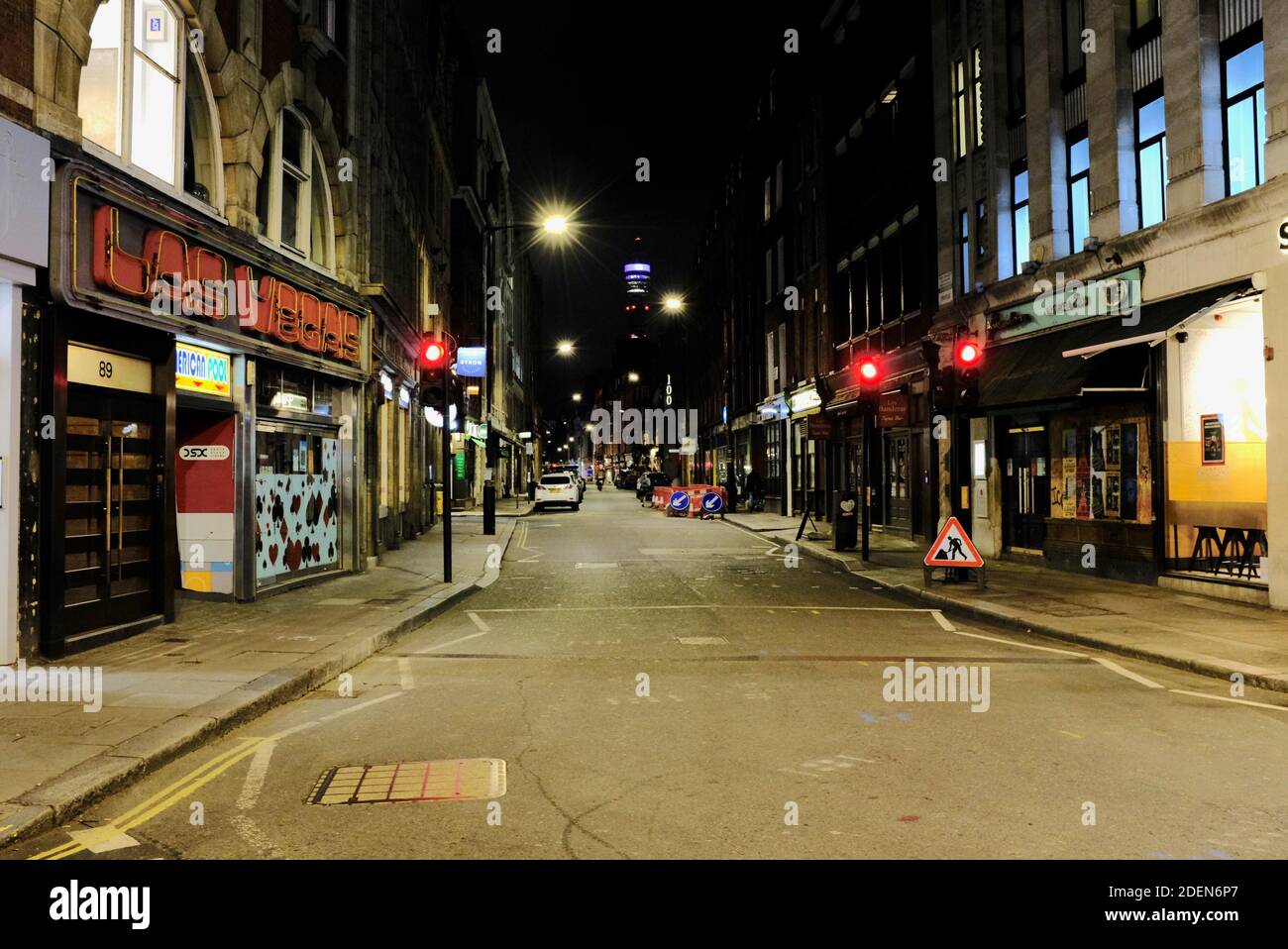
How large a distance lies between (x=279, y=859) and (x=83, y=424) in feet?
22.6

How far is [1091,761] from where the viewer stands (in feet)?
19.7

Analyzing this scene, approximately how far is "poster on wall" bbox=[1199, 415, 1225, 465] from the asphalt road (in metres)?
5.57

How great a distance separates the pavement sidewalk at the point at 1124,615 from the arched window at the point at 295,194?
1158 centimetres

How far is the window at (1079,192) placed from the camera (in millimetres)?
17297

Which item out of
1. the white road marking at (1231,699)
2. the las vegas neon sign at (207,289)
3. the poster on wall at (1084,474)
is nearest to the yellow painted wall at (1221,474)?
the poster on wall at (1084,474)

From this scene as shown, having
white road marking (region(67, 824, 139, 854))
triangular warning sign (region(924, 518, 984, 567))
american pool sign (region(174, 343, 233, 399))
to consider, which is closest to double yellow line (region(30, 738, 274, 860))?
white road marking (region(67, 824, 139, 854))

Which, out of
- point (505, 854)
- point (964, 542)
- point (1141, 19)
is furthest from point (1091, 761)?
point (1141, 19)

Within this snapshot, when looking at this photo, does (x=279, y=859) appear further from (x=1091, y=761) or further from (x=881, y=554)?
(x=881, y=554)

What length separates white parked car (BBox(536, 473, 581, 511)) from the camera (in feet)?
136

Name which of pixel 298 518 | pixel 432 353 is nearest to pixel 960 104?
pixel 432 353

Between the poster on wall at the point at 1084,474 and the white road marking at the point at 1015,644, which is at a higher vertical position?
the poster on wall at the point at 1084,474

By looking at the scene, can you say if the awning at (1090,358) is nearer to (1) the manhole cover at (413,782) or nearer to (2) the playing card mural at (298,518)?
(1) the manhole cover at (413,782)

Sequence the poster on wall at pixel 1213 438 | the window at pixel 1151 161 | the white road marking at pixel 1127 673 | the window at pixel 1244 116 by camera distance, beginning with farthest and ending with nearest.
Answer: the window at pixel 1151 161 → the poster on wall at pixel 1213 438 → the window at pixel 1244 116 → the white road marking at pixel 1127 673

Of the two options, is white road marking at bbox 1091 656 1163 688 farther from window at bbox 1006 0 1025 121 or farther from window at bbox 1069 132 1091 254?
window at bbox 1006 0 1025 121
